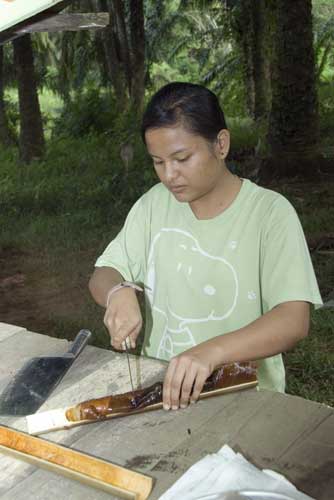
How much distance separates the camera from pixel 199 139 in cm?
184

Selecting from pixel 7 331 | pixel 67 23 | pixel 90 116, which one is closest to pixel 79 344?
pixel 7 331

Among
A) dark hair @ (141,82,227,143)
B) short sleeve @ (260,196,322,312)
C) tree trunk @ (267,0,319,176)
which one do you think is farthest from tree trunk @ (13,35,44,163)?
short sleeve @ (260,196,322,312)

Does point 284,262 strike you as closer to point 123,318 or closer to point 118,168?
point 123,318

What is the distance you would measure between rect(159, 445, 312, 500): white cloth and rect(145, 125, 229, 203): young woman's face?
0.78 meters

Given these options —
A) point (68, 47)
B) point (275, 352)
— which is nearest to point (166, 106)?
point (275, 352)

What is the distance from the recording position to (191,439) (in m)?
1.46

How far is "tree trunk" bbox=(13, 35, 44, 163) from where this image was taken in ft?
29.1

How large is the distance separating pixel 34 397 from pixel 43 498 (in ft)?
1.34

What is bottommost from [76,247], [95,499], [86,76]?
[76,247]

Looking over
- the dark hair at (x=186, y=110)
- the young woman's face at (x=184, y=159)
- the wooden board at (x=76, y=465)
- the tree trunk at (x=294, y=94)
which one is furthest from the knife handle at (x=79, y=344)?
the tree trunk at (x=294, y=94)

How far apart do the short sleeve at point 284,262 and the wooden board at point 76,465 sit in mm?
659

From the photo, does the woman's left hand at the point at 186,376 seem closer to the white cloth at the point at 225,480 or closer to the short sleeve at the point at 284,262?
the white cloth at the point at 225,480

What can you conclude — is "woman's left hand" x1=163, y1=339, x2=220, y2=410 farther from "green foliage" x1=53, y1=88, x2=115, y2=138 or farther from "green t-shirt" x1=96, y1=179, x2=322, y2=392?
"green foliage" x1=53, y1=88, x2=115, y2=138

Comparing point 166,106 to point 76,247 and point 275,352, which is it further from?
point 76,247
